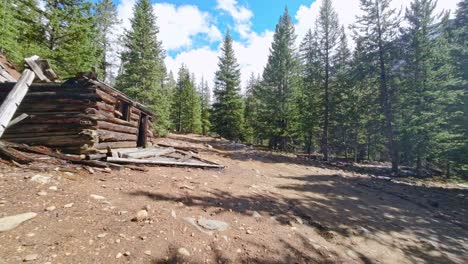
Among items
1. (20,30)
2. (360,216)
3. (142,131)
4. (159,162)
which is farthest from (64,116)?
(360,216)

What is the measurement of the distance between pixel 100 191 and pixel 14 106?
13.5 ft

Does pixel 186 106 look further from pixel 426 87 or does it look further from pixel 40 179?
pixel 40 179

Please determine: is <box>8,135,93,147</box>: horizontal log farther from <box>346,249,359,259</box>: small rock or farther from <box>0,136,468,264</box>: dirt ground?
<box>346,249,359,259</box>: small rock

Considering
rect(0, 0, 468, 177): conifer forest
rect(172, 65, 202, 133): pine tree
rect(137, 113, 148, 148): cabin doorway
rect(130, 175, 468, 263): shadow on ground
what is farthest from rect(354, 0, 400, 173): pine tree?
rect(172, 65, 202, 133): pine tree

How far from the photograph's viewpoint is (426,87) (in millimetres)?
19203

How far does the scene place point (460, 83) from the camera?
19359mm

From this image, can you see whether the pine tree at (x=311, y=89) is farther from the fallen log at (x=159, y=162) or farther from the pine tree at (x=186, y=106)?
the pine tree at (x=186, y=106)

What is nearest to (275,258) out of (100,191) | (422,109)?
(100,191)

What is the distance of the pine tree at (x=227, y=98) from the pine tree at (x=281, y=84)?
17.1ft

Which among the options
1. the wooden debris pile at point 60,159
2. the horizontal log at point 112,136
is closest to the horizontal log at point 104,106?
the horizontal log at point 112,136

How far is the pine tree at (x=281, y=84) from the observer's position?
27469mm

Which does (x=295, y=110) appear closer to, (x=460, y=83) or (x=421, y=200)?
(x=460, y=83)

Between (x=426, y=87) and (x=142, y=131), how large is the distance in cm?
2311

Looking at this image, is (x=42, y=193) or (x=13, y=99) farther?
(x=13, y=99)
